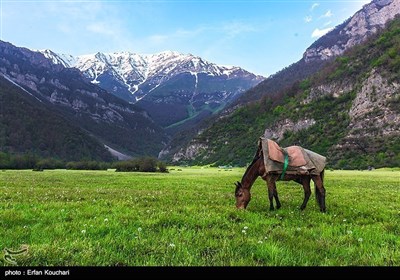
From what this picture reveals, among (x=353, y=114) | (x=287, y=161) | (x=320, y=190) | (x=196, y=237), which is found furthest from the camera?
(x=353, y=114)

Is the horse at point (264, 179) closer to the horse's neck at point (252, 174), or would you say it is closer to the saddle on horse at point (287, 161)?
the horse's neck at point (252, 174)

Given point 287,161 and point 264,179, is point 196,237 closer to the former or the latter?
point 264,179

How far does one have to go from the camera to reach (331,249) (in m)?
7.34

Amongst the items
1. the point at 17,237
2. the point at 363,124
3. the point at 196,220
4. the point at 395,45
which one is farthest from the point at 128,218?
the point at 395,45

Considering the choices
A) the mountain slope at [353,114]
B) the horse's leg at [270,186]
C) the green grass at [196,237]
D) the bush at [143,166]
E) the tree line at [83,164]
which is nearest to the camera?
the green grass at [196,237]

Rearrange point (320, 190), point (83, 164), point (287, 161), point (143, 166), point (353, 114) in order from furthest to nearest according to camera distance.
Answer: point (353, 114) → point (83, 164) → point (143, 166) → point (320, 190) → point (287, 161)

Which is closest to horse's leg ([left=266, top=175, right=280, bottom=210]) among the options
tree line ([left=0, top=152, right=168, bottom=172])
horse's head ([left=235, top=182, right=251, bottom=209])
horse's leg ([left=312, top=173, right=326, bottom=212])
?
horse's head ([left=235, top=182, right=251, bottom=209])

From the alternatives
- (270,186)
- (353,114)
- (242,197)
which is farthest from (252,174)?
(353,114)

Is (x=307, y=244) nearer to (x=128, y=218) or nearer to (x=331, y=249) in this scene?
(x=331, y=249)

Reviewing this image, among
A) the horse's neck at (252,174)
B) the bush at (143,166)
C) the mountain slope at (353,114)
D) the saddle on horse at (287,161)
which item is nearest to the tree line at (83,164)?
the bush at (143,166)

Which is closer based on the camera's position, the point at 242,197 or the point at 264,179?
the point at 242,197

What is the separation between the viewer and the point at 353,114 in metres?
150

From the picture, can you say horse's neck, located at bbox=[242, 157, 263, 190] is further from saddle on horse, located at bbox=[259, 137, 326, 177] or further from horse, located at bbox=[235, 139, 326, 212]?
saddle on horse, located at bbox=[259, 137, 326, 177]

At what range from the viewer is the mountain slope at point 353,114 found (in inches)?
4926
